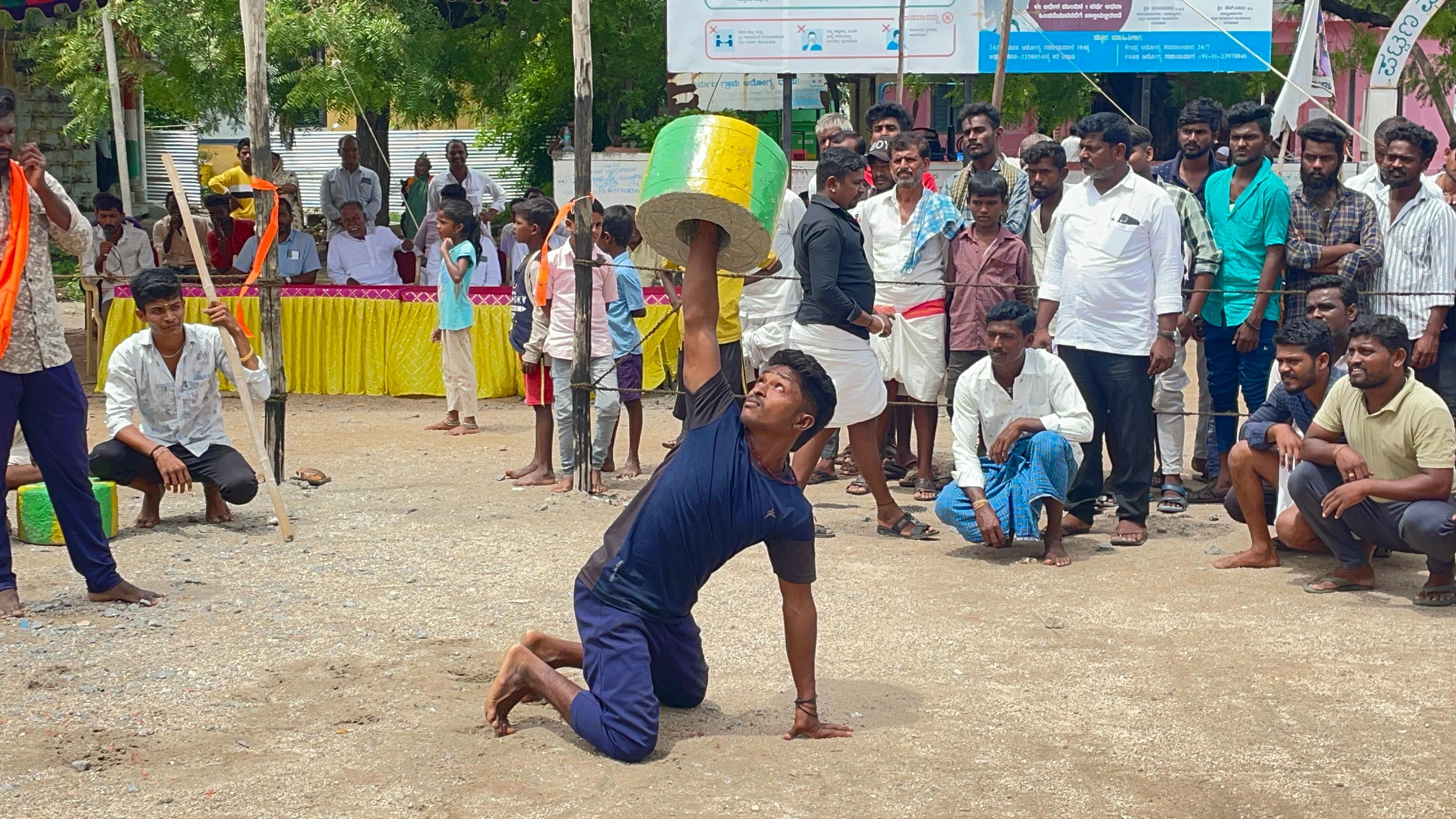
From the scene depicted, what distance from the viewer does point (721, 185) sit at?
4.68 meters

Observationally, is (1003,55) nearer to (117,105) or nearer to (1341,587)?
(1341,587)

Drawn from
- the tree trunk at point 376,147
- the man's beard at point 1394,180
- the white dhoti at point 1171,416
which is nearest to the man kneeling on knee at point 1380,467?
the man's beard at point 1394,180

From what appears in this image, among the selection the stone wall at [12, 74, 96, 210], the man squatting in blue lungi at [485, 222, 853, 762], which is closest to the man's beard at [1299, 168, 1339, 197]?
the man squatting in blue lungi at [485, 222, 853, 762]

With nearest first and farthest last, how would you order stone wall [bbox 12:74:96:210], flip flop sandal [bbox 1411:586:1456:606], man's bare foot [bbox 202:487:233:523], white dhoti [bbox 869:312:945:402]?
1. flip flop sandal [bbox 1411:586:1456:606]
2. man's bare foot [bbox 202:487:233:523]
3. white dhoti [bbox 869:312:945:402]
4. stone wall [bbox 12:74:96:210]

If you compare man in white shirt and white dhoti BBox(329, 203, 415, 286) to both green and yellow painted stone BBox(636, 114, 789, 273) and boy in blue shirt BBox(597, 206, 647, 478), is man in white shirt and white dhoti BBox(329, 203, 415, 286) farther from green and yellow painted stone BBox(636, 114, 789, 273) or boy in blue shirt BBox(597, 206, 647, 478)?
green and yellow painted stone BBox(636, 114, 789, 273)

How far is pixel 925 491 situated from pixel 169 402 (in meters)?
3.97

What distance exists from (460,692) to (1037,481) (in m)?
2.98

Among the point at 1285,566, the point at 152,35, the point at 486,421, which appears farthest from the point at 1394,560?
the point at 152,35

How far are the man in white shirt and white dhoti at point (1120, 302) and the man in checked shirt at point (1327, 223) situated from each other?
0.69 m

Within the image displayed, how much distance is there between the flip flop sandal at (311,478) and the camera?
8781mm

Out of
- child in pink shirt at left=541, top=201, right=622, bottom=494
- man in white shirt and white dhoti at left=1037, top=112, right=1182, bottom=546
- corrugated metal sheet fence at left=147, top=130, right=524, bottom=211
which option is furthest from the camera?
corrugated metal sheet fence at left=147, top=130, right=524, bottom=211

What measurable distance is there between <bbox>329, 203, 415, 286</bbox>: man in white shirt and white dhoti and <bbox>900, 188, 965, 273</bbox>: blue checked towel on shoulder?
6.02 metres

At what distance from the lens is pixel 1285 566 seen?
6828mm

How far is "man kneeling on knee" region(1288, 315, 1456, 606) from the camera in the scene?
6016 millimetres
